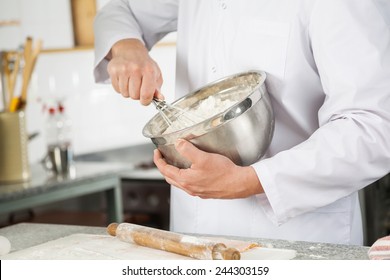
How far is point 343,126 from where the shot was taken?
1.47m

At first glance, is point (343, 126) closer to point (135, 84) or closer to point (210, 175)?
point (210, 175)

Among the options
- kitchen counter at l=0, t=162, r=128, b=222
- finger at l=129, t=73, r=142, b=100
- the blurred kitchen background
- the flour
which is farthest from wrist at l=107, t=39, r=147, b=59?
the blurred kitchen background

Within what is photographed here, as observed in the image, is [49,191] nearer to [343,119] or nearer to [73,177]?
[73,177]

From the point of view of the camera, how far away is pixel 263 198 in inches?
62.3

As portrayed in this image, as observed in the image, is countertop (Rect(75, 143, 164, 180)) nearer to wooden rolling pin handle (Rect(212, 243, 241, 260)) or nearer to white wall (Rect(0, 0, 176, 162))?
white wall (Rect(0, 0, 176, 162))

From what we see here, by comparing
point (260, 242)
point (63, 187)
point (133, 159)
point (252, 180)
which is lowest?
point (133, 159)

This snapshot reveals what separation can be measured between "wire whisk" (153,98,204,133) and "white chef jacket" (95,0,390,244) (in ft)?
0.56

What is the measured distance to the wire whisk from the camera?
5.17 ft

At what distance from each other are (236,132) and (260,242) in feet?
0.72

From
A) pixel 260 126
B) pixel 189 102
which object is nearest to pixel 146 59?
pixel 189 102

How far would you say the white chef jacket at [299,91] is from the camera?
147 centimetres

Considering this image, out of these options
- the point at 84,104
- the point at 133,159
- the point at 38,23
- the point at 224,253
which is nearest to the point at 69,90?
the point at 84,104

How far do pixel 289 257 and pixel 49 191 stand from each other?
5.76ft
